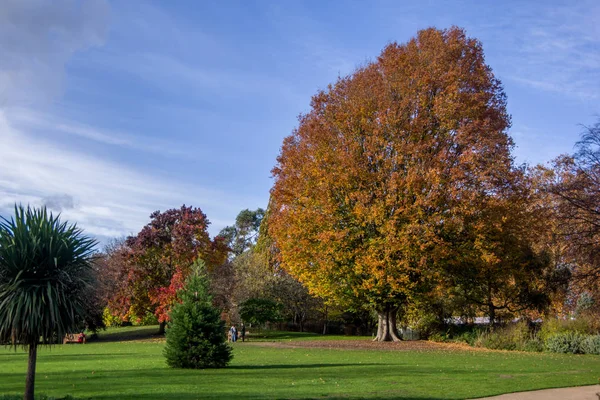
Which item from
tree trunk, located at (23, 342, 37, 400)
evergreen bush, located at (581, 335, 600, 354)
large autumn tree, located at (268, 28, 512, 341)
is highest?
large autumn tree, located at (268, 28, 512, 341)

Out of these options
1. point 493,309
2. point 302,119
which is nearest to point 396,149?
point 302,119

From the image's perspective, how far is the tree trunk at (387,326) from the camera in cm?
3644

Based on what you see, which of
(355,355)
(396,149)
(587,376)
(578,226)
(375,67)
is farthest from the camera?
(375,67)

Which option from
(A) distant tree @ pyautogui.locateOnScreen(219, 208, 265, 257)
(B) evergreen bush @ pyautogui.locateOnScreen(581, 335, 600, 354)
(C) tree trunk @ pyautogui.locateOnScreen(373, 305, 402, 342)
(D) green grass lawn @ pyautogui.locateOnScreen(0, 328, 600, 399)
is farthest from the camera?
(A) distant tree @ pyautogui.locateOnScreen(219, 208, 265, 257)

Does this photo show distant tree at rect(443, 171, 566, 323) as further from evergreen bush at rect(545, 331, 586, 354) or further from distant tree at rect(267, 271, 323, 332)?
distant tree at rect(267, 271, 323, 332)

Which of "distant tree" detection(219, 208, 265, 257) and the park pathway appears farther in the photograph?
"distant tree" detection(219, 208, 265, 257)

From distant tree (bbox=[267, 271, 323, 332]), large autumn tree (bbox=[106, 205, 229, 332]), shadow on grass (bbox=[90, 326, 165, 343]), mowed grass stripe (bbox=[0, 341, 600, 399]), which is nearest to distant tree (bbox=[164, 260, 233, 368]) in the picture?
mowed grass stripe (bbox=[0, 341, 600, 399])

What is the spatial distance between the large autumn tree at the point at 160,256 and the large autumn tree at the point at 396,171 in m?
14.7

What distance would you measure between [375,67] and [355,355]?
17.4 meters

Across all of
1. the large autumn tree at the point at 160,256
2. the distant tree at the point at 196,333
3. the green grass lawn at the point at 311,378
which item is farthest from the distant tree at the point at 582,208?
→ the large autumn tree at the point at 160,256

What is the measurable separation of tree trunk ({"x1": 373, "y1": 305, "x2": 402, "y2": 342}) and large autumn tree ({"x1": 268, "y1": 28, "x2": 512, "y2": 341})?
1.78m

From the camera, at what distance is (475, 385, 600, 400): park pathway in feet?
45.3

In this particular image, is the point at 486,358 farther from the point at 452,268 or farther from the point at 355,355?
the point at 452,268

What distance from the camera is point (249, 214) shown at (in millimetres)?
93812
